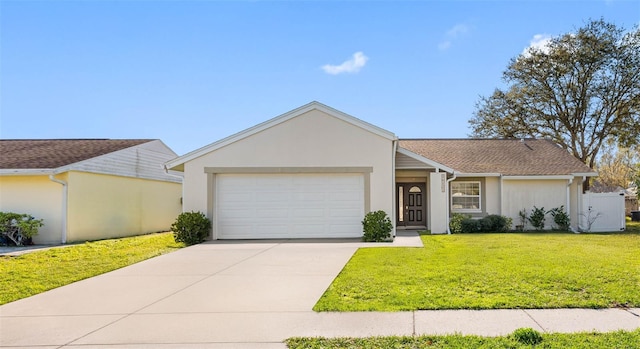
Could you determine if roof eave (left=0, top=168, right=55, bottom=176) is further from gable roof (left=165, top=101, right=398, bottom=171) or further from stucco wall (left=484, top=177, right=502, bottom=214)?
stucco wall (left=484, top=177, right=502, bottom=214)

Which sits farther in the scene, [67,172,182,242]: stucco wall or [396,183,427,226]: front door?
[396,183,427,226]: front door

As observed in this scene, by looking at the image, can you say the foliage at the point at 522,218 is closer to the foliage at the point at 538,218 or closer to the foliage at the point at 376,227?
the foliage at the point at 538,218

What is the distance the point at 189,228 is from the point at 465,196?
11791 millimetres

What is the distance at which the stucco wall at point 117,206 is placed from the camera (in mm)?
15852

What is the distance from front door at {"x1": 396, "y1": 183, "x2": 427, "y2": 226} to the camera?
1914cm

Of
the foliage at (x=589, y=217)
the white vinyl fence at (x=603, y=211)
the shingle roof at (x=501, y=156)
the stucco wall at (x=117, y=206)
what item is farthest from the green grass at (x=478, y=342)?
the white vinyl fence at (x=603, y=211)

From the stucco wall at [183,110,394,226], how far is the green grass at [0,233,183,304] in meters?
2.53

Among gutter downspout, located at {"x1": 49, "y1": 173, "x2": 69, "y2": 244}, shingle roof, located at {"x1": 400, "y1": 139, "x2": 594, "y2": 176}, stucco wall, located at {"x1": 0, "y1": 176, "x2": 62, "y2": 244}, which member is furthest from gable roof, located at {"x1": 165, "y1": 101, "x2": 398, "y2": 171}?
shingle roof, located at {"x1": 400, "y1": 139, "x2": 594, "y2": 176}

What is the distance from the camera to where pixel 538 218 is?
17969mm

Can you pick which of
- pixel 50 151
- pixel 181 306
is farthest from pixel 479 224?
pixel 50 151

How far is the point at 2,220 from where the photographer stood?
47.0ft

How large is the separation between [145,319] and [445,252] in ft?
24.9

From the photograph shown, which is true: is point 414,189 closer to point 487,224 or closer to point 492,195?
point 492,195

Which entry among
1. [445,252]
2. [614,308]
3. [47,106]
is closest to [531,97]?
[445,252]
